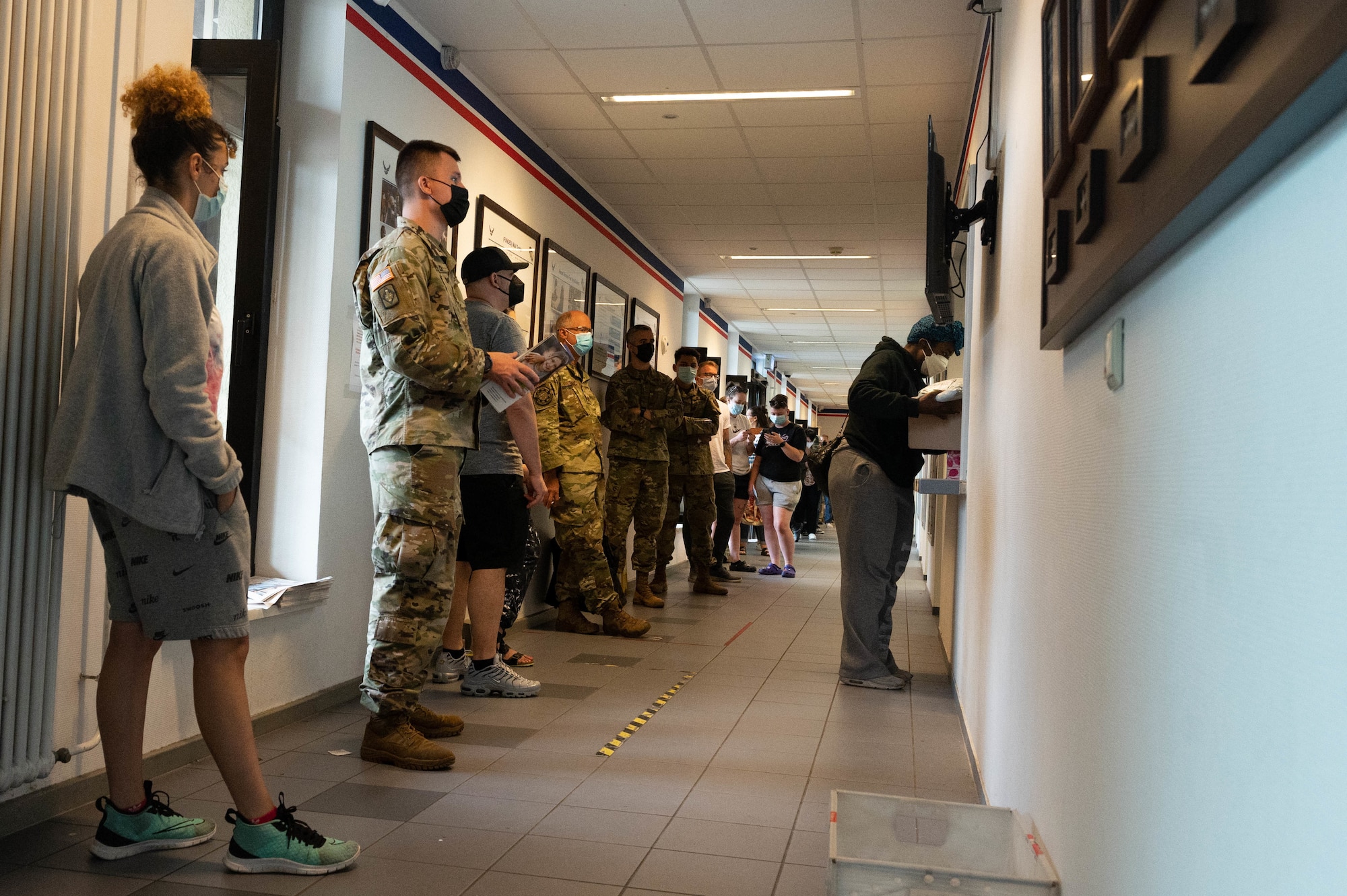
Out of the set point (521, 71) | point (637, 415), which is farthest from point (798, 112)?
point (637, 415)

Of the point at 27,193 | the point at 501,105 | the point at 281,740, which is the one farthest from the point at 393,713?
the point at 501,105

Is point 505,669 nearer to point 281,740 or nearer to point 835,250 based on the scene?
point 281,740

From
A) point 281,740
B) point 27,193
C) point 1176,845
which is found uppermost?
point 27,193

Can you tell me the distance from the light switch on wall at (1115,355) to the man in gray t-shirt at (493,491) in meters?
2.48

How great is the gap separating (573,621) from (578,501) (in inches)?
25.8

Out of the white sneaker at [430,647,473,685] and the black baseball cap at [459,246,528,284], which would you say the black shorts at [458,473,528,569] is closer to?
the white sneaker at [430,647,473,685]

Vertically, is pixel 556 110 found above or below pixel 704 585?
above

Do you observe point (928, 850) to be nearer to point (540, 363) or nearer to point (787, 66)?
point (540, 363)

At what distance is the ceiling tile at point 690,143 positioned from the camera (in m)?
5.51

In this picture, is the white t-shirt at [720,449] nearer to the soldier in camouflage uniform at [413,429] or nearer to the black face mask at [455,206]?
the black face mask at [455,206]

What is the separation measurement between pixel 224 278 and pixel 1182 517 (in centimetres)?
325

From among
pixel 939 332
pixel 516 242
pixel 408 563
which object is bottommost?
pixel 408 563

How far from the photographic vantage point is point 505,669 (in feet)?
12.3

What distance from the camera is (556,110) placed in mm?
5270
